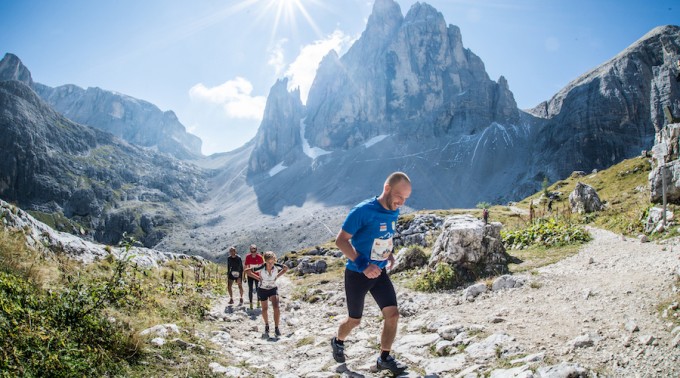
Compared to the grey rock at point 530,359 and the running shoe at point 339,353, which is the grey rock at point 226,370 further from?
the grey rock at point 530,359

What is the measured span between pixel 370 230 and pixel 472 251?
870cm

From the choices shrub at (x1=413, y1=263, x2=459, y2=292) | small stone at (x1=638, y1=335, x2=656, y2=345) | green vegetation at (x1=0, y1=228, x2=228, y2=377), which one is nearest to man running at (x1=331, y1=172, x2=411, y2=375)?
green vegetation at (x1=0, y1=228, x2=228, y2=377)

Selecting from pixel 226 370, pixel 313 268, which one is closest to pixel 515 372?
pixel 226 370

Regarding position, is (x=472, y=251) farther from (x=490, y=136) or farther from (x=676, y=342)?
(x=490, y=136)

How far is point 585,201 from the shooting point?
27.6 metres

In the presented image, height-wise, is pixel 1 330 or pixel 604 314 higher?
pixel 1 330

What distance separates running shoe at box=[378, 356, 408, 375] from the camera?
17.9 ft

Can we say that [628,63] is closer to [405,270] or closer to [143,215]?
[405,270]

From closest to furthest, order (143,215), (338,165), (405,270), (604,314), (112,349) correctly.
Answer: (112,349), (604,314), (405,270), (143,215), (338,165)

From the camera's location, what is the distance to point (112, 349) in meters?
5.24

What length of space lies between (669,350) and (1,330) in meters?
7.57

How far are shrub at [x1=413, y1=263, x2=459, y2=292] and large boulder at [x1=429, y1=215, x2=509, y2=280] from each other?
337mm

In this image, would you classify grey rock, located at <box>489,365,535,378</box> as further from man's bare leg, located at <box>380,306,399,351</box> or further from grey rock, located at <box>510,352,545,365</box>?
man's bare leg, located at <box>380,306,399,351</box>

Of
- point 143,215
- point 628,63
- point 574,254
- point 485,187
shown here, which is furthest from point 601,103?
point 143,215
